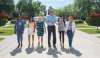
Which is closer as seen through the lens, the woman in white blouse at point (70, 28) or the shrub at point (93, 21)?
the woman in white blouse at point (70, 28)

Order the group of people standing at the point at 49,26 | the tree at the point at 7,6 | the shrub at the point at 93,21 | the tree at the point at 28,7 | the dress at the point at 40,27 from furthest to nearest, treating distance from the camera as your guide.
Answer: the tree at the point at 28,7
the tree at the point at 7,6
the shrub at the point at 93,21
the dress at the point at 40,27
the group of people standing at the point at 49,26

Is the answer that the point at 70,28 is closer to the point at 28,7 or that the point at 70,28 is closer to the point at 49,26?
the point at 49,26

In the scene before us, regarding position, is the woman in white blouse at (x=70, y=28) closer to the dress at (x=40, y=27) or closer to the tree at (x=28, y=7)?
the dress at (x=40, y=27)

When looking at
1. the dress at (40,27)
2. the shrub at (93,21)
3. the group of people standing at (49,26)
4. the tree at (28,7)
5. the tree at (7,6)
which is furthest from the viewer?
the tree at (28,7)

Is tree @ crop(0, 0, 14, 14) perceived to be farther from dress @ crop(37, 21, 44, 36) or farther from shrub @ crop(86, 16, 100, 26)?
dress @ crop(37, 21, 44, 36)

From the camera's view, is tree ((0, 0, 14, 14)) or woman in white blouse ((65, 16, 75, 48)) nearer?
woman in white blouse ((65, 16, 75, 48))

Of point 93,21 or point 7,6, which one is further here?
point 7,6

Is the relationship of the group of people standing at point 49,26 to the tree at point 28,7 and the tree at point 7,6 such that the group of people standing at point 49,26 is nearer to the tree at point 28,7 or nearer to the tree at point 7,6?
the tree at point 7,6

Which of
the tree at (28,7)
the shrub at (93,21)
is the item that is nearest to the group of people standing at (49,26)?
the shrub at (93,21)

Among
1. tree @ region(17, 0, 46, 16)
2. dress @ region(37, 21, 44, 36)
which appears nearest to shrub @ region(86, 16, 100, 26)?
dress @ region(37, 21, 44, 36)

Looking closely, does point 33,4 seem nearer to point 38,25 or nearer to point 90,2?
point 90,2

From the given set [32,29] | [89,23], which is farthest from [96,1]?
[32,29]

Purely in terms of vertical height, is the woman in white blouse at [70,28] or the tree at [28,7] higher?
the woman in white blouse at [70,28]

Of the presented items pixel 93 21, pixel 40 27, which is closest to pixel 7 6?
pixel 93 21
